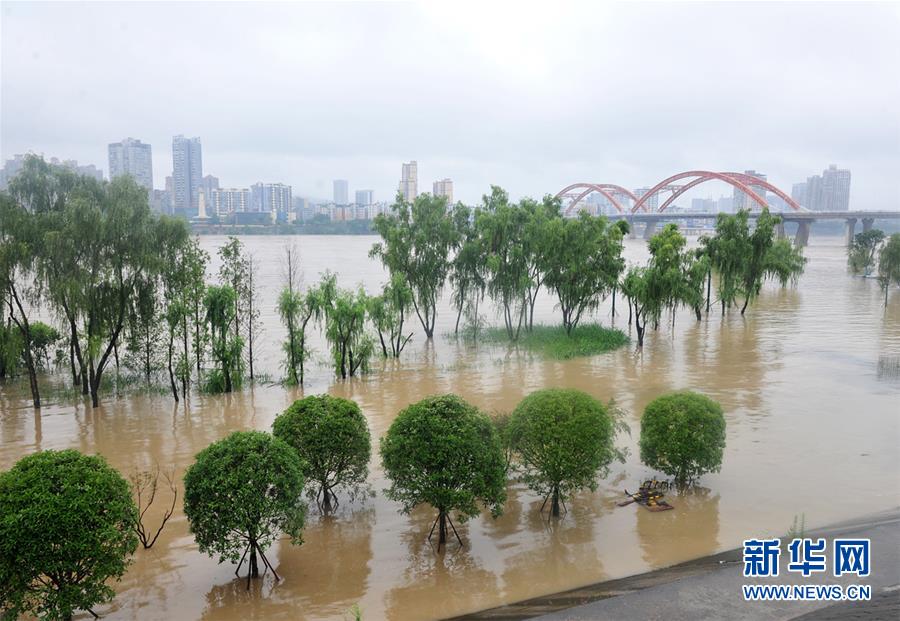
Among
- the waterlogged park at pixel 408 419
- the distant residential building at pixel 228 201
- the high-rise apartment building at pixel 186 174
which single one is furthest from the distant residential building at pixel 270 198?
the waterlogged park at pixel 408 419

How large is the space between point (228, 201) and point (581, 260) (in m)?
77.8

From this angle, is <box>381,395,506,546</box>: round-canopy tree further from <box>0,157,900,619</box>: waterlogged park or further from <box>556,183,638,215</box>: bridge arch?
<box>556,183,638,215</box>: bridge arch

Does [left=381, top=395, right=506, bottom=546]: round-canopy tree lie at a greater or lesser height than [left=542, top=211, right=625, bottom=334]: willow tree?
lesser

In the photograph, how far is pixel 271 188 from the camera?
101 metres

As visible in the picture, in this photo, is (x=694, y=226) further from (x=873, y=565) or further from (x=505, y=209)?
(x=873, y=565)

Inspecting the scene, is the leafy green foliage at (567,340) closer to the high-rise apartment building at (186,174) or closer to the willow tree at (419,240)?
the willow tree at (419,240)

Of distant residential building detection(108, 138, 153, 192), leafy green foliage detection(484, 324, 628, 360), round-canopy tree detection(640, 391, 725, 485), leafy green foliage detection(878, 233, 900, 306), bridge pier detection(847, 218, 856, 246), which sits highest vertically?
distant residential building detection(108, 138, 153, 192)

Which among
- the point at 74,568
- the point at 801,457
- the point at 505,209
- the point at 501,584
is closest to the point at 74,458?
the point at 74,568

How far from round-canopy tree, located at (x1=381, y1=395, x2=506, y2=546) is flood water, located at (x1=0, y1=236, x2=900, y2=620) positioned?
0.92 metres

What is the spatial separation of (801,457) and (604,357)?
1114cm

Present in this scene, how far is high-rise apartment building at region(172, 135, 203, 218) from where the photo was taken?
258ft

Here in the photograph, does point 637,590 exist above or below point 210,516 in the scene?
below

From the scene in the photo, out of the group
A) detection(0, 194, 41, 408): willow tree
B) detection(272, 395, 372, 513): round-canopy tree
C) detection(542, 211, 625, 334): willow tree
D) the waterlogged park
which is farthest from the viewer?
detection(542, 211, 625, 334): willow tree

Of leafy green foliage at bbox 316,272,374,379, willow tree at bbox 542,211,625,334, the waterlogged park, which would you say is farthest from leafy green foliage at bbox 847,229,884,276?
leafy green foliage at bbox 316,272,374,379
